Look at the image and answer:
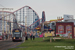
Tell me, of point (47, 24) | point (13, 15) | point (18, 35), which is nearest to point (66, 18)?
point (47, 24)

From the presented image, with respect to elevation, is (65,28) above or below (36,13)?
below

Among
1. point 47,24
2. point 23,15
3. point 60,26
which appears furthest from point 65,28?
point 47,24

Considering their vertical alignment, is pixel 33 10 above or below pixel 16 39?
above

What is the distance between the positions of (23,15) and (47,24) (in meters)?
63.9

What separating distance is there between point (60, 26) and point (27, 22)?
1898cm

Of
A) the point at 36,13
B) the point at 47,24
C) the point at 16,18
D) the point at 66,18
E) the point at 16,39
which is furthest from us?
the point at 47,24

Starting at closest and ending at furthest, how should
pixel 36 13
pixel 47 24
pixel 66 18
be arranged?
pixel 36 13 < pixel 66 18 < pixel 47 24

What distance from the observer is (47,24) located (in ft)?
511

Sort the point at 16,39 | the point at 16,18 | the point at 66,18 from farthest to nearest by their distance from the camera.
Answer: the point at 66,18, the point at 16,18, the point at 16,39

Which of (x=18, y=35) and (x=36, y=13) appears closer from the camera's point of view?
(x=18, y=35)

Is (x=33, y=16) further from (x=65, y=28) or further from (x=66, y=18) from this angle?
(x=66, y=18)

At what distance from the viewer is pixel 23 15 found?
93.8 meters

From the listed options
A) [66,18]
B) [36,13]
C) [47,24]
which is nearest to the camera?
[36,13]

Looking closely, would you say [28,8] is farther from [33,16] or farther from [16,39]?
[16,39]
